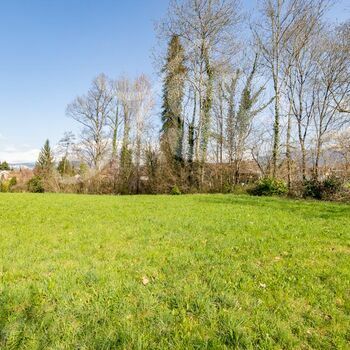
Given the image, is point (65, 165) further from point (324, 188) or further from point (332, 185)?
point (332, 185)

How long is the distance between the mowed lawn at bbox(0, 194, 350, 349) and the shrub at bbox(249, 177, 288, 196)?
956 centimetres

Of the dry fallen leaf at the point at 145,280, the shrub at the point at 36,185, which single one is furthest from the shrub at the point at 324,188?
the shrub at the point at 36,185

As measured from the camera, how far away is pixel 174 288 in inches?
125

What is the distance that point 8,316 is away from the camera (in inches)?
100.0

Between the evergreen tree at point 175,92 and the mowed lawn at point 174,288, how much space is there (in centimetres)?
1503

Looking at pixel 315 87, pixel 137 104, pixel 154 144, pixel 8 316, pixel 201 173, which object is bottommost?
pixel 8 316

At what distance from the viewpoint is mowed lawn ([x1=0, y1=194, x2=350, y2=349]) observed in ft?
7.60

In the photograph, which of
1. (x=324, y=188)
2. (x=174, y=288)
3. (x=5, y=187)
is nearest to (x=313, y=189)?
(x=324, y=188)

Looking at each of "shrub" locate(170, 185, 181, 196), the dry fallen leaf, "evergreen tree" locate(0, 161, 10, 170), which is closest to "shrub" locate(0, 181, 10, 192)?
"shrub" locate(170, 185, 181, 196)

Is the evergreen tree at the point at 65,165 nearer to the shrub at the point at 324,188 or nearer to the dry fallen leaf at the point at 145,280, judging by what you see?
the shrub at the point at 324,188

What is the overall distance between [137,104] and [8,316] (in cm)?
2870

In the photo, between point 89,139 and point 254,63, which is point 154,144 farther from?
point 89,139

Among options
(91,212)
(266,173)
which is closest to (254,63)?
(266,173)

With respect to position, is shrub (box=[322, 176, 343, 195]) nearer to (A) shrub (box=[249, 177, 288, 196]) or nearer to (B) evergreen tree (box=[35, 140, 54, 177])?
(A) shrub (box=[249, 177, 288, 196])
